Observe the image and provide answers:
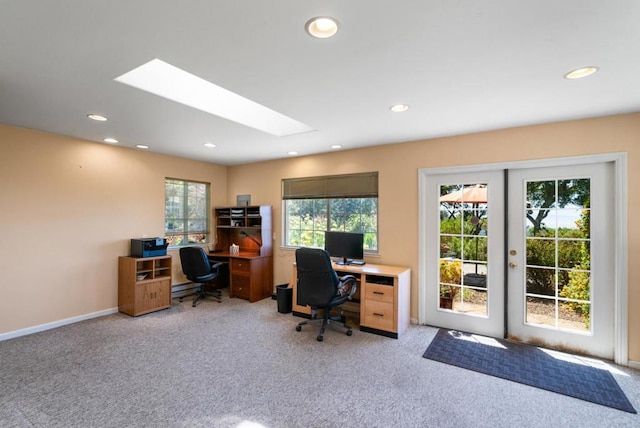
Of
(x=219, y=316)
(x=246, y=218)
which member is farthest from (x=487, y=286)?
(x=246, y=218)

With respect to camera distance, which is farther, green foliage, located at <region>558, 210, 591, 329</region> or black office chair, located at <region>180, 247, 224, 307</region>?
black office chair, located at <region>180, 247, 224, 307</region>

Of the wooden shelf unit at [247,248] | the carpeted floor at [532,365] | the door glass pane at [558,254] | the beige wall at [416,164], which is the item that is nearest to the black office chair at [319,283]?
the beige wall at [416,164]

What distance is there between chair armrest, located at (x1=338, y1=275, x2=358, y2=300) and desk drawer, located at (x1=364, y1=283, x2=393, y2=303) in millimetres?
164

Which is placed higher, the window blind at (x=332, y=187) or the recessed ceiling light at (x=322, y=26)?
the recessed ceiling light at (x=322, y=26)

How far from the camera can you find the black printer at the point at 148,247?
13.7ft

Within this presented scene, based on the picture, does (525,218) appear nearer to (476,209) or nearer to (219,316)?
(476,209)

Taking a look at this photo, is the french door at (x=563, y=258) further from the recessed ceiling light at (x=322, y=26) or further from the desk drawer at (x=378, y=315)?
the recessed ceiling light at (x=322, y=26)

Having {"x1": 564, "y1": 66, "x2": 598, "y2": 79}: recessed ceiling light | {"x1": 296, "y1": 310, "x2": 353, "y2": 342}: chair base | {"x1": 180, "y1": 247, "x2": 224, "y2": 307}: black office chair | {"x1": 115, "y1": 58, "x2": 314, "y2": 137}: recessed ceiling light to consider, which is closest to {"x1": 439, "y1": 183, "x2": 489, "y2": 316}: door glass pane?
{"x1": 296, "y1": 310, "x2": 353, "y2": 342}: chair base

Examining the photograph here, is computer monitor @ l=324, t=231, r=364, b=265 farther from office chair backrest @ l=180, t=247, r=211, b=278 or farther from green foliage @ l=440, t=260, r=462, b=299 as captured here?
office chair backrest @ l=180, t=247, r=211, b=278

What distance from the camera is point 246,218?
5199mm

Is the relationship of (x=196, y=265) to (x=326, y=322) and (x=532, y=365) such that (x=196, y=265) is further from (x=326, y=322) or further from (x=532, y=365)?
(x=532, y=365)

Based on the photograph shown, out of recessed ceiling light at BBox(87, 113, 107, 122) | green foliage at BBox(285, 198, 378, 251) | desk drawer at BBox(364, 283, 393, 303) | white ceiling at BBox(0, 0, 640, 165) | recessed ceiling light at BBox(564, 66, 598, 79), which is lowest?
desk drawer at BBox(364, 283, 393, 303)

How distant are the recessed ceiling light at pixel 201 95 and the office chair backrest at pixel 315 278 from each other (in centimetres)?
150

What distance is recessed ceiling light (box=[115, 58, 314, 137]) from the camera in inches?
91.1
